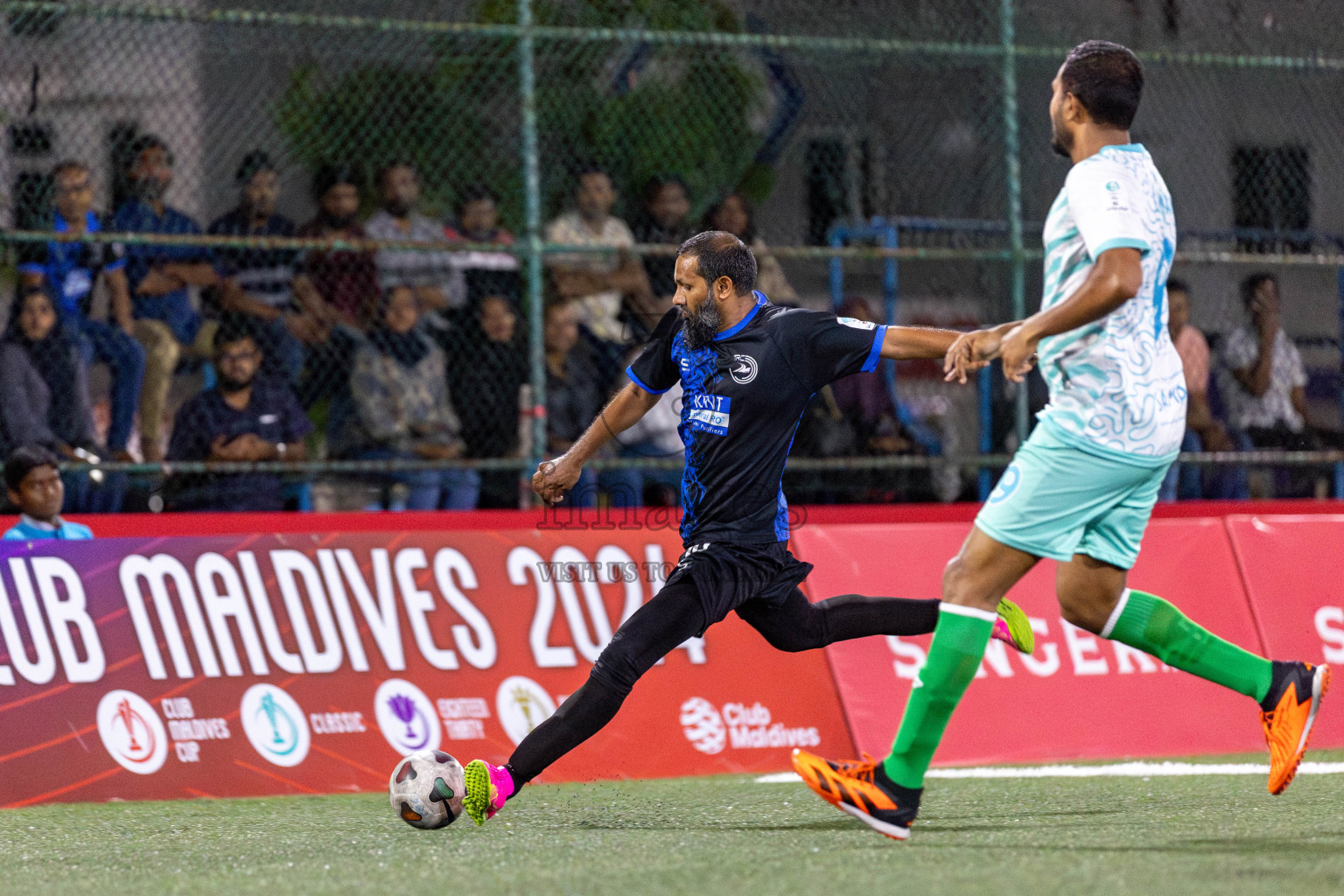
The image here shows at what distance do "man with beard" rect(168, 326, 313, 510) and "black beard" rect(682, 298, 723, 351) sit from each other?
12.4 feet

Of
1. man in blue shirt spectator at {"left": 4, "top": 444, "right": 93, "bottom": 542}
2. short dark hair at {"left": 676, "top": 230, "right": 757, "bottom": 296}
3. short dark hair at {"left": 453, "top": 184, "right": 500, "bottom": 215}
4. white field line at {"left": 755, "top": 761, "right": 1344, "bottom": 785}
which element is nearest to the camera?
short dark hair at {"left": 676, "top": 230, "right": 757, "bottom": 296}

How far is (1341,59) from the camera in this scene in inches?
388

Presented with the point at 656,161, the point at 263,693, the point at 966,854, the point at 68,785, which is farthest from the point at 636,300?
the point at 966,854

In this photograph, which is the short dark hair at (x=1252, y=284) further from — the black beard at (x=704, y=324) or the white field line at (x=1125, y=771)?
the black beard at (x=704, y=324)

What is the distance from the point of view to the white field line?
21.9ft

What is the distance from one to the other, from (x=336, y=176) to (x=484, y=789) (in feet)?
17.2

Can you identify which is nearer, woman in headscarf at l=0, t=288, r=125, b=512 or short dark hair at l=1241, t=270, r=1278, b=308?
woman in headscarf at l=0, t=288, r=125, b=512

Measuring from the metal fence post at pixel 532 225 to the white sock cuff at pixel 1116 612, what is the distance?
411cm

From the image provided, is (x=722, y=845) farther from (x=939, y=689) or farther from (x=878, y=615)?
(x=878, y=615)

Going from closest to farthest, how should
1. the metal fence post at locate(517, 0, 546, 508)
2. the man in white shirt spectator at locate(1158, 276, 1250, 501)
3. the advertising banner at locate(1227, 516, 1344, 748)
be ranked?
the advertising banner at locate(1227, 516, 1344, 748) < the metal fence post at locate(517, 0, 546, 508) < the man in white shirt spectator at locate(1158, 276, 1250, 501)

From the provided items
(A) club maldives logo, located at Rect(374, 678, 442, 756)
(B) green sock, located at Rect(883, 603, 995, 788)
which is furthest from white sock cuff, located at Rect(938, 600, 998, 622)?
(A) club maldives logo, located at Rect(374, 678, 442, 756)

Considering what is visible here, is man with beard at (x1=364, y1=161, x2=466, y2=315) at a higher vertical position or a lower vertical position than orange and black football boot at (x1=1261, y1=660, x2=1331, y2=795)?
higher

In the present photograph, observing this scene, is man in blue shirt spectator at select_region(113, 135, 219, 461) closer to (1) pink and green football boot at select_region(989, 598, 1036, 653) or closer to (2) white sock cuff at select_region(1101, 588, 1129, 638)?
(1) pink and green football boot at select_region(989, 598, 1036, 653)

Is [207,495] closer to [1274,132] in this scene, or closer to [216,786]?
[216,786]
